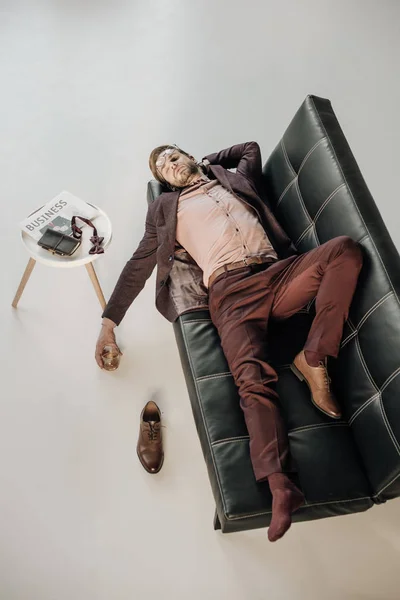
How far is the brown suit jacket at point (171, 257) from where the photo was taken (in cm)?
189

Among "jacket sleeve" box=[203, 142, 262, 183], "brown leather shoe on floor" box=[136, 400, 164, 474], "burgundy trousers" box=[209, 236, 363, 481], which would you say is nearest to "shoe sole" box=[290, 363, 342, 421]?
"burgundy trousers" box=[209, 236, 363, 481]

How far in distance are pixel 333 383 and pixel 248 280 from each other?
472mm

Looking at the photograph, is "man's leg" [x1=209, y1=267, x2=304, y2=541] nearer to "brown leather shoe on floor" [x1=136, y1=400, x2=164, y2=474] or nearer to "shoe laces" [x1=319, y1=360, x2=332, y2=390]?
"shoe laces" [x1=319, y1=360, x2=332, y2=390]

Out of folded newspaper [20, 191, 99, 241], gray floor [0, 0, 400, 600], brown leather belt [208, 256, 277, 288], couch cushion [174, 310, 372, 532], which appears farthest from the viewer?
folded newspaper [20, 191, 99, 241]

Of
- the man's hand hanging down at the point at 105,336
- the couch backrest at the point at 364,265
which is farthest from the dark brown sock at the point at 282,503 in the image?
the man's hand hanging down at the point at 105,336

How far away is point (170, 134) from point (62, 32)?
4.10 ft

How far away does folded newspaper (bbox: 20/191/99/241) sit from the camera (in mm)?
1934

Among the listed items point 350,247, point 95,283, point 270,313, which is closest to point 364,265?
point 350,247

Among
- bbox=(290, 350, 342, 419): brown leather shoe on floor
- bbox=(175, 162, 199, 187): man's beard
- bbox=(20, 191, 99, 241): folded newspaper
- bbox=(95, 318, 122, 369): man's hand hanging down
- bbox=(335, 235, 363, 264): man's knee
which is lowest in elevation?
bbox=(290, 350, 342, 419): brown leather shoe on floor

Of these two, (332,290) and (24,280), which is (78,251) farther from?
(332,290)

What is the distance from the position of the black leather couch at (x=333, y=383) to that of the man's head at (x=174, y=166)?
465 mm

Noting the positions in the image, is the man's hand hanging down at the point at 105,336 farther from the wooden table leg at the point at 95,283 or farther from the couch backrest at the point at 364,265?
the couch backrest at the point at 364,265

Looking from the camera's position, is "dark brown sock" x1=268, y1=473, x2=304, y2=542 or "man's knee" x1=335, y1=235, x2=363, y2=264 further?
"man's knee" x1=335, y1=235, x2=363, y2=264

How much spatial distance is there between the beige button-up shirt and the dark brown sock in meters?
0.79
